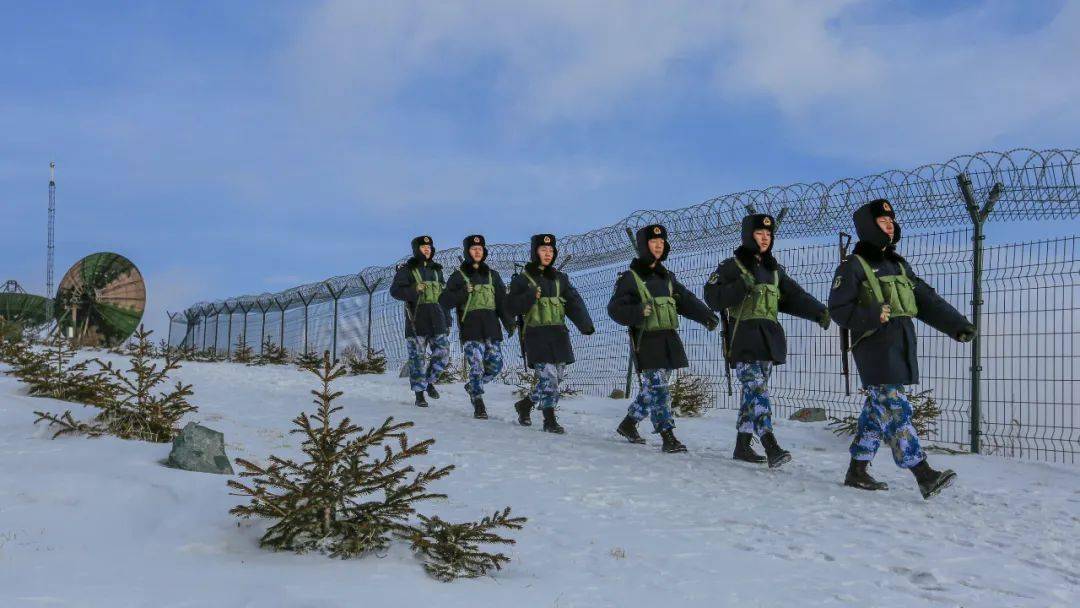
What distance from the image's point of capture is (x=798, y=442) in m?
9.73

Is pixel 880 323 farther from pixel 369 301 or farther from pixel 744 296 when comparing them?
pixel 369 301

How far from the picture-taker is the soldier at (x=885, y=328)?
6.57 metres

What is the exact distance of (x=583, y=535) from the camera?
16.2ft

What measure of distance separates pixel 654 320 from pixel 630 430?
4.15ft

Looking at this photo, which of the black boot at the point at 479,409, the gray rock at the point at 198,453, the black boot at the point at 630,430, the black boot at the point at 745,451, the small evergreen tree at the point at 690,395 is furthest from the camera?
the small evergreen tree at the point at 690,395

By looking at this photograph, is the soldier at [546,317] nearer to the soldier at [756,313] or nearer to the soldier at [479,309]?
the soldier at [479,309]

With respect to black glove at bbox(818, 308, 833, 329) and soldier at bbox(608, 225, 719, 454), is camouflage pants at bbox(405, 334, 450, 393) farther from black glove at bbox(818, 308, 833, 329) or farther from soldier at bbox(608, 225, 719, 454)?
black glove at bbox(818, 308, 833, 329)

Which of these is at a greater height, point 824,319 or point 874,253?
point 874,253

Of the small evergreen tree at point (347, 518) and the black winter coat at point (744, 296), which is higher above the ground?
the black winter coat at point (744, 296)

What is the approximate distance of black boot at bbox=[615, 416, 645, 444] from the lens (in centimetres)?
885

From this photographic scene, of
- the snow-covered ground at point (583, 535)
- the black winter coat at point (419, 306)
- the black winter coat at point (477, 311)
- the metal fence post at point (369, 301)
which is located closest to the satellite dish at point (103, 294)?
the metal fence post at point (369, 301)

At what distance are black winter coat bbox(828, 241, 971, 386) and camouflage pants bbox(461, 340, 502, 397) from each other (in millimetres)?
5115

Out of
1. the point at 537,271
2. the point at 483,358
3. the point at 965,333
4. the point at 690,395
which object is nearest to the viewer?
the point at 965,333

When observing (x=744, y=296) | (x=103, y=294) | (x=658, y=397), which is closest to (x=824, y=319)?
(x=744, y=296)
